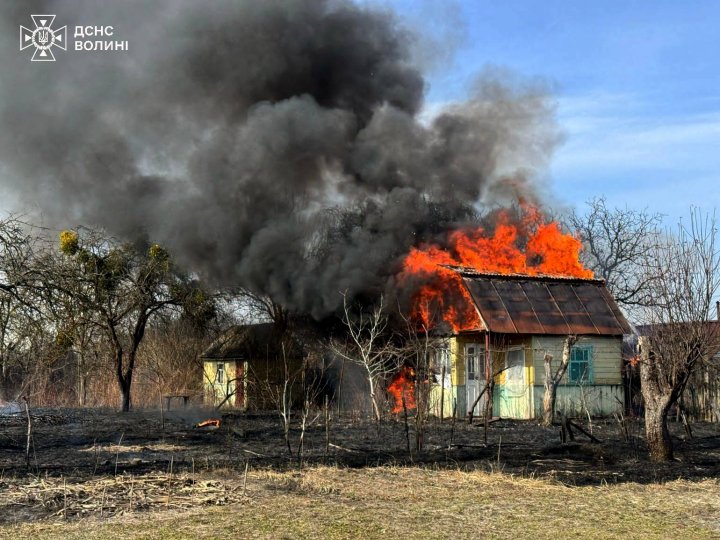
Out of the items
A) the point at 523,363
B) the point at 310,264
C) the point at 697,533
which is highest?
the point at 310,264

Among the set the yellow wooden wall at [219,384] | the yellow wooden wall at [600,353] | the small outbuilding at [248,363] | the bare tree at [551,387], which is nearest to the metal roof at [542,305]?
the yellow wooden wall at [600,353]

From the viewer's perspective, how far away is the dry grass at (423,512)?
7.45m

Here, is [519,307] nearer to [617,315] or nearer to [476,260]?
[476,260]

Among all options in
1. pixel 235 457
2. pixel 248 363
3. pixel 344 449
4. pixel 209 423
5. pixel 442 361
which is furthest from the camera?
pixel 248 363

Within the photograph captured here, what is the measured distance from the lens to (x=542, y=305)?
22766mm

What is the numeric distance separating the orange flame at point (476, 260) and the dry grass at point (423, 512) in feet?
37.7

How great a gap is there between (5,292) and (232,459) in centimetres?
426

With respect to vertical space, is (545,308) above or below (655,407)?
above

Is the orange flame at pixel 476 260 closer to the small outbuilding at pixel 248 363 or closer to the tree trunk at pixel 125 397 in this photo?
the small outbuilding at pixel 248 363

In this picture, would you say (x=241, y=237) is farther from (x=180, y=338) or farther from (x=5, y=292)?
(x=5, y=292)

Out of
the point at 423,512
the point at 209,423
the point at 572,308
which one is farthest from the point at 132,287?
the point at 423,512

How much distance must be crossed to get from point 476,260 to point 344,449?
41.6 feet

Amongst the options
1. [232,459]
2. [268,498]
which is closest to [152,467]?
[232,459]

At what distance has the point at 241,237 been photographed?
25.1 metres
